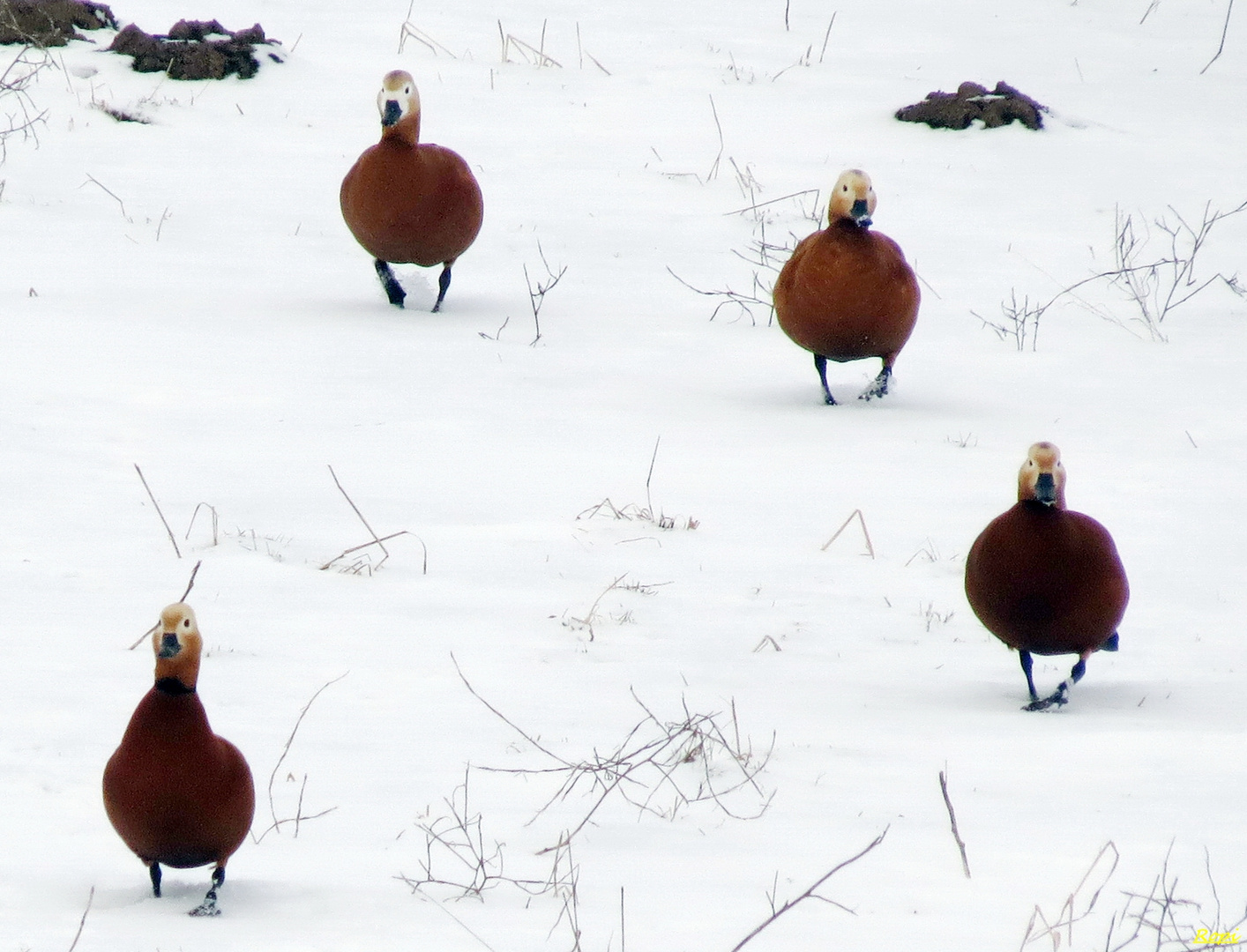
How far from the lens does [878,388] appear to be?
711cm

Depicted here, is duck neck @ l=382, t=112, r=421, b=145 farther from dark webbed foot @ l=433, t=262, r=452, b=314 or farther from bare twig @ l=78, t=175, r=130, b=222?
bare twig @ l=78, t=175, r=130, b=222

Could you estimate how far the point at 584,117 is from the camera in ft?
39.0

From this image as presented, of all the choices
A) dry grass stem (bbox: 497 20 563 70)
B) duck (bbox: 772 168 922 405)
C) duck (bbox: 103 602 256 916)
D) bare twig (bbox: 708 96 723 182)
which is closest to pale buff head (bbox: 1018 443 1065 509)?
duck (bbox: 103 602 256 916)

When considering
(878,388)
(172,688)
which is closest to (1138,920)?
(172,688)

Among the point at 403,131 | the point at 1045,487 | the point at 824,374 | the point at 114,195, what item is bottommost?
the point at 114,195

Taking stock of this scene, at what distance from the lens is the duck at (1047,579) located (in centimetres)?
399

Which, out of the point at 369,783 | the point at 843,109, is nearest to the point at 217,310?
the point at 369,783

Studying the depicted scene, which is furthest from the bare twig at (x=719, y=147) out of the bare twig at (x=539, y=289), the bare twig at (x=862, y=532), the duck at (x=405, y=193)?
the bare twig at (x=862, y=532)

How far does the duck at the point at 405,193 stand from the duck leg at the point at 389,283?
138 mm

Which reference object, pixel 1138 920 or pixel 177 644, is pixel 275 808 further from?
pixel 1138 920
